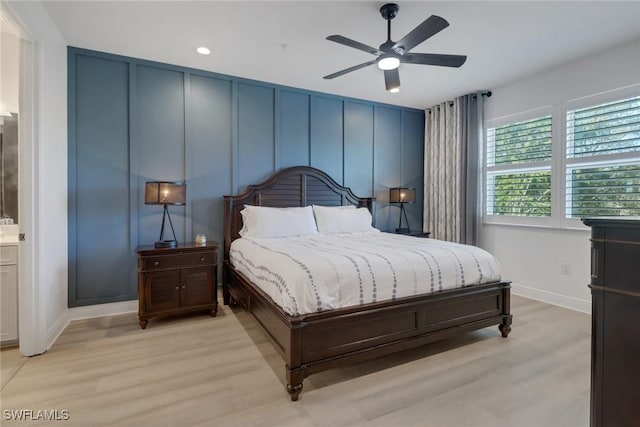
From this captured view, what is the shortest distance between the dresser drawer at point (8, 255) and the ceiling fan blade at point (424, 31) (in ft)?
11.9

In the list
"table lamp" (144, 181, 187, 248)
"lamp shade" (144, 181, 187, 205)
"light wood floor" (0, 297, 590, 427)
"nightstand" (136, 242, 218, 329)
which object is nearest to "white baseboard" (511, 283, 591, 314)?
"light wood floor" (0, 297, 590, 427)

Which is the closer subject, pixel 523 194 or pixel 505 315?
pixel 505 315

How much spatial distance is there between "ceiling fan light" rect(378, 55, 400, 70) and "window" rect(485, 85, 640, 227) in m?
2.56

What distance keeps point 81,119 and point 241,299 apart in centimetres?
261

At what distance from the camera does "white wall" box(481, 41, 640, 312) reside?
11.0ft

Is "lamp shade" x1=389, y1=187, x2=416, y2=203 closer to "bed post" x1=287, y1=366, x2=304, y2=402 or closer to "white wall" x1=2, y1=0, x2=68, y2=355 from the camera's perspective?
"bed post" x1=287, y1=366, x2=304, y2=402

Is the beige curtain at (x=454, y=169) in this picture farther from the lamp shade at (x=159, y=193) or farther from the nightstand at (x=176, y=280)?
the lamp shade at (x=159, y=193)

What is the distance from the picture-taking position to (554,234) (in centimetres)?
383

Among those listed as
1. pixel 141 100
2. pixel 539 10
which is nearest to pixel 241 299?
pixel 141 100

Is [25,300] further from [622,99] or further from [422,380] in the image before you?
[622,99]

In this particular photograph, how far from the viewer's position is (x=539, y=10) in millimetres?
2629

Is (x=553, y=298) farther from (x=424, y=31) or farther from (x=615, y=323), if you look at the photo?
(x=424, y=31)

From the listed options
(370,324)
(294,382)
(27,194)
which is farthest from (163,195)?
(370,324)

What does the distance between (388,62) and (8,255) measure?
3.62m
